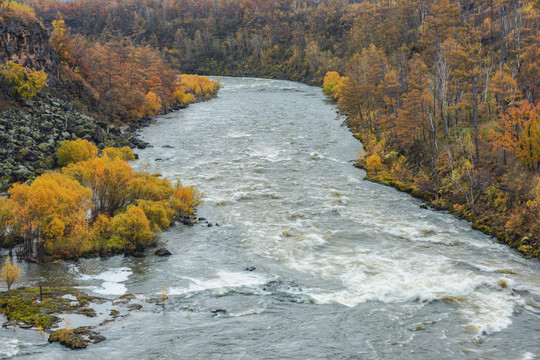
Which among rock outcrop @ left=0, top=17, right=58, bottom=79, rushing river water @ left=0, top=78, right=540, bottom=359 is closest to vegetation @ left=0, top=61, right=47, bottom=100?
rock outcrop @ left=0, top=17, right=58, bottom=79

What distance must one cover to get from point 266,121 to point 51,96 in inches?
1310

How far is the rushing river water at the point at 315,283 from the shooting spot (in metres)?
16.5

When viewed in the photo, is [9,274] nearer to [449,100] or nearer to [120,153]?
[120,153]

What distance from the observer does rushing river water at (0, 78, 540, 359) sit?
16.5m

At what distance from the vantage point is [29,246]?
23.2 meters

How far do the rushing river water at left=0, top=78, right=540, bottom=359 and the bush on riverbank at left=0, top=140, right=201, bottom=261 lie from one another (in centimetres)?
137

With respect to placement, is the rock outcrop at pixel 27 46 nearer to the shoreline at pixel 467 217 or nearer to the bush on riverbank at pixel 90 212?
the bush on riverbank at pixel 90 212

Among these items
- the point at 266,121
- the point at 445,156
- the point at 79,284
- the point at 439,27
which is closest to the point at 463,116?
the point at 445,156

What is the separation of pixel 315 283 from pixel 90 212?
17.6 meters

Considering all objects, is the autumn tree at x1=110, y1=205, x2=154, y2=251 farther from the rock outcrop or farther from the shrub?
the rock outcrop

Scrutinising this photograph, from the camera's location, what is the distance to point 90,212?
97.6 ft

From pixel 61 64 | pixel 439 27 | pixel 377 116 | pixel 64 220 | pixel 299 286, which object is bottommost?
pixel 299 286

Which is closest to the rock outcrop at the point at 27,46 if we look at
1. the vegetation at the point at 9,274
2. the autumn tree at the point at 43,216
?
the autumn tree at the point at 43,216

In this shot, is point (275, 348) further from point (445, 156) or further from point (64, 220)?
point (445, 156)
